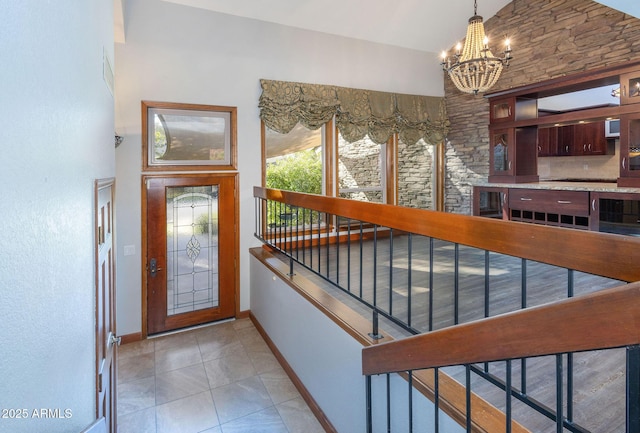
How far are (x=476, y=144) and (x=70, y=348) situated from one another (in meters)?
6.33

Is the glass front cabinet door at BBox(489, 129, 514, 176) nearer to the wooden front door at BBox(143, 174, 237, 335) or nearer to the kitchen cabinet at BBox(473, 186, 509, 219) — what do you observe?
the kitchen cabinet at BBox(473, 186, 509, 219)

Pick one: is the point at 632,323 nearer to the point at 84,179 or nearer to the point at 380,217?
the point at 380,217

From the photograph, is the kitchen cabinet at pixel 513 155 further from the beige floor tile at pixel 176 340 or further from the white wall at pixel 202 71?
the beige floor tile at pixel 176 340

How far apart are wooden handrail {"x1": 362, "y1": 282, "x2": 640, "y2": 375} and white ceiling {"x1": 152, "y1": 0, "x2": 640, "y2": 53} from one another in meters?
4.65

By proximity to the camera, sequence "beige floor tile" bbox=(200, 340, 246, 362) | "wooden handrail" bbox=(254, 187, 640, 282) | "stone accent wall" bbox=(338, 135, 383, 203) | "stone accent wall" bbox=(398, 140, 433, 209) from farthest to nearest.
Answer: "stone accent wall" bbox=(398, 140, 433, 209), "stone accent wall" bbox=(338, 135, 383, 203), "beige floor tile" bbox=(200, 340, 246, 362), "wooden handrail" bbox=(254, 187, 640, 282)

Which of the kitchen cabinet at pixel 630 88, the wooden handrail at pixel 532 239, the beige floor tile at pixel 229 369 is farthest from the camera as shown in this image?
the kitchen cabinet at pixel 630 88

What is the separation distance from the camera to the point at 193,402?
10.1 ft

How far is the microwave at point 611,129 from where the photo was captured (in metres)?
6.39

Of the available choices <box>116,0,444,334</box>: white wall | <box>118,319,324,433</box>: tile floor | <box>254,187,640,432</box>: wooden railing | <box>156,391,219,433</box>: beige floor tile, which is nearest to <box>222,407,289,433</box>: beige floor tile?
<box>118,319,324,433</box>: tile floor

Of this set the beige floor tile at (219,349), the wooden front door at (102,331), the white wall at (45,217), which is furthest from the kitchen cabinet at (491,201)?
the white wall at (45,217)

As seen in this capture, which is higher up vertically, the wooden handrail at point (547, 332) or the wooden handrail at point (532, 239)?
the wooden handrail at point (532, 239)

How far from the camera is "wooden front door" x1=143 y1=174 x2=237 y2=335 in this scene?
4.28 metres

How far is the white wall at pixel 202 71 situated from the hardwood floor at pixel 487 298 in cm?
188

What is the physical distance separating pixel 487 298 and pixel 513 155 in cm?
496
